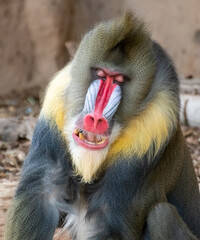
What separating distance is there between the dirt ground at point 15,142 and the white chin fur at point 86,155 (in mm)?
883

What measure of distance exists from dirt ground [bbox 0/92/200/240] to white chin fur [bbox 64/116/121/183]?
0.88 meters

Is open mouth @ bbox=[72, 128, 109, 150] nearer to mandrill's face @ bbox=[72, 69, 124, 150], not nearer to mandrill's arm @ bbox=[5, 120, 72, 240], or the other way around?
mandrill's face @ bbox=[72, 69, 124, 150]

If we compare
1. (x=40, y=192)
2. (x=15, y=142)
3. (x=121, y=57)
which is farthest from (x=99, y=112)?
(x=15, y=142)

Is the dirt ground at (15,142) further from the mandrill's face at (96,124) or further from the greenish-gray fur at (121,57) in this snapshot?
the greenish-gray fur at (121,57)

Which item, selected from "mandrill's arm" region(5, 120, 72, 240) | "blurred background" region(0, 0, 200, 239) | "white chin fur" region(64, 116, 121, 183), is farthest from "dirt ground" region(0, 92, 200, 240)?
"white chin fur" region(64, 116, 121, 183)

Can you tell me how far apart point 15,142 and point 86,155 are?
3231 mm

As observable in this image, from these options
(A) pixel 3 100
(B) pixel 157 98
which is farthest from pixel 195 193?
(A) pixel 3 100

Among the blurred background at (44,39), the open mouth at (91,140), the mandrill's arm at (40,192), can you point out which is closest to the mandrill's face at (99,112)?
the open mouth at (91,140)

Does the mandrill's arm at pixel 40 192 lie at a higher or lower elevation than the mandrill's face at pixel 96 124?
lower

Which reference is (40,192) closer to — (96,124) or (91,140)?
(91,140)

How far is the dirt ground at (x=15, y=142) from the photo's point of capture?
5.20m

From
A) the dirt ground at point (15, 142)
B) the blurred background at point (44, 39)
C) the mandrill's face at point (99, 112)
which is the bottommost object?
the dirt ground at point (15, 142)

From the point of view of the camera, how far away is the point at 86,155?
3.93 metres

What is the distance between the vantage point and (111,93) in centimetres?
397
